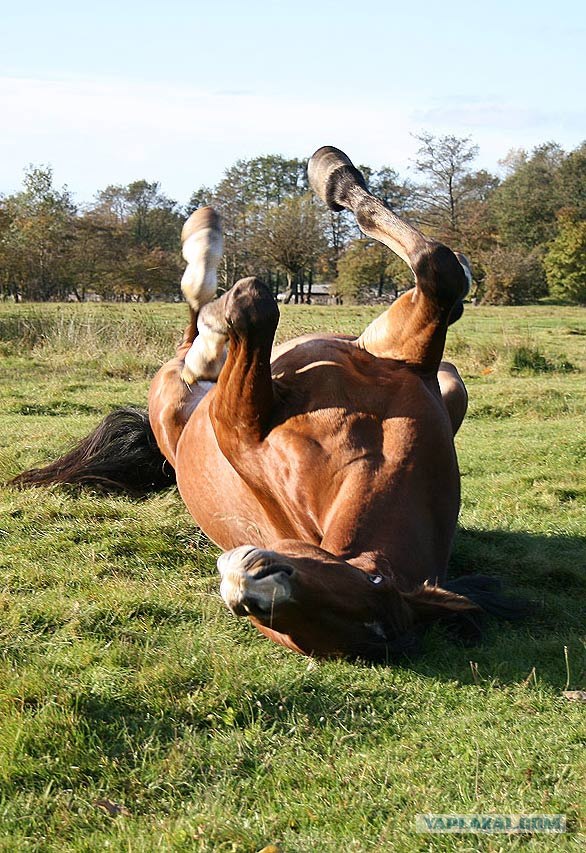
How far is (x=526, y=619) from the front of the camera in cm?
446

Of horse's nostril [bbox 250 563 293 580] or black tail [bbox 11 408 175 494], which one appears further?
black tail [bbox 11 408 175 494]

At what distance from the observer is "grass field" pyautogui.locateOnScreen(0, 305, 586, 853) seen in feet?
8.88

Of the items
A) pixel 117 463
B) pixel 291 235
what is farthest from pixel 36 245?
pixel 117 463

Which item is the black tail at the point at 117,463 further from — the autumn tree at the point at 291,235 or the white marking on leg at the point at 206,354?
the autumn tree at the point at 291,235

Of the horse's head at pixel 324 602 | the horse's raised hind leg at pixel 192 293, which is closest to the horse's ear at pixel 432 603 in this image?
the horse's head at pixel 324 602

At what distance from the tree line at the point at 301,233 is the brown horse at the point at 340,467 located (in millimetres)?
43341

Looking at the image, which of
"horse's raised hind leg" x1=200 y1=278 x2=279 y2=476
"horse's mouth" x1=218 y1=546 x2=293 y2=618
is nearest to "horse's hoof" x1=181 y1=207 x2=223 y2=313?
"horse's raised hind leg" x1=200 y1=278 x2=279 y2=476

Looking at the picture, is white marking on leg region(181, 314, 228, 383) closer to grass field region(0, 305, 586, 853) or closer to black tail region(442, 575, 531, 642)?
grass field region(0, 305, 586, 853)

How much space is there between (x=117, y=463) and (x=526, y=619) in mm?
3531

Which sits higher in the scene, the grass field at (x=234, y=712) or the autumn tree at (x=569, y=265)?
the autumn tree at (x=569, y=265)

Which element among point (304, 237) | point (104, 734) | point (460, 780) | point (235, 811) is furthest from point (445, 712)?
point (304, 237)

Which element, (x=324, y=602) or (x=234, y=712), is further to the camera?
(x=234, y=712)

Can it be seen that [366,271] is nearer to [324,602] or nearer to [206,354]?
[206,354]

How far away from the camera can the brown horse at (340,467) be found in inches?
125
